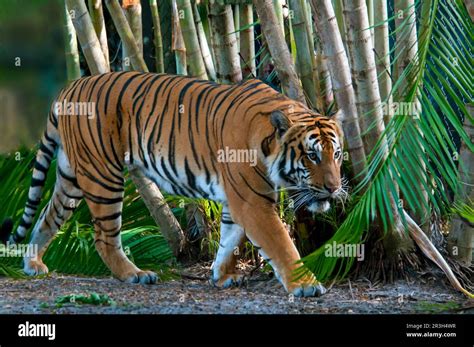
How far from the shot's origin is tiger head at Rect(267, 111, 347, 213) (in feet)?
18.7

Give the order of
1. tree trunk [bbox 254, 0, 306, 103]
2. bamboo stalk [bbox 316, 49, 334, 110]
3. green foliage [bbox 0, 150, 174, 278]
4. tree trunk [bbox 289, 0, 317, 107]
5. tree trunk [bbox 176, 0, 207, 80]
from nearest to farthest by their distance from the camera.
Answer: tree trunk [bbox 254, 0, 306, 103] → tree trunk [bbox 289, 0, 317, 107] → bamboo stalk [bbox 316, 49, 334, 110] → tree trunk [bbox 176, 0, 207, 80] → green foliage [bbox 0, 150, 174, 278]

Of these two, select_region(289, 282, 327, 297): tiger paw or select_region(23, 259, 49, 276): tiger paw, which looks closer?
select_region(289, 282, 327, 297): tiger paw

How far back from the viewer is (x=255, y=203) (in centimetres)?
592

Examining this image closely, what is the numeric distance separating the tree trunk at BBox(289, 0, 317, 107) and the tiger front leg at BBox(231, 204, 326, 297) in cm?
108

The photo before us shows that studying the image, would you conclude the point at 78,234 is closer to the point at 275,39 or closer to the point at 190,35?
the point at 190,35

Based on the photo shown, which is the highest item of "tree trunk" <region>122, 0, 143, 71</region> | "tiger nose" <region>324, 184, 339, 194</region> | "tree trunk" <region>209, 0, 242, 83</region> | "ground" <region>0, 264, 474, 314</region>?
"tree trunk" <region>122, 0, 143, 71</region>

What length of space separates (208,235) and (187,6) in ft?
5.77

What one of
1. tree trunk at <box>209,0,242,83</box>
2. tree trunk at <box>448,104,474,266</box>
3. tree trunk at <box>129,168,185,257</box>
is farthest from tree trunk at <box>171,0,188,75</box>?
tree trunk at <box>448,104,474,266</box>

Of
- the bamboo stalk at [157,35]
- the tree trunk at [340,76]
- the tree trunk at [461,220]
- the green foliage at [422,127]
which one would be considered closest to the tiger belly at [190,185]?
the tree trunk at [340,76]

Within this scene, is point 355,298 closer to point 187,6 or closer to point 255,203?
point 255,203

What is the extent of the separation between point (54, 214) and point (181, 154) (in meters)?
1.09

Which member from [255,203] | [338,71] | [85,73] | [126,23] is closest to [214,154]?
[255,203]

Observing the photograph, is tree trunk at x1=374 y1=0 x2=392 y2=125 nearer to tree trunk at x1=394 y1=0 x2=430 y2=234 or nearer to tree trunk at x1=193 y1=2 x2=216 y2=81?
tree trunk at x1=394 y1=0 x2=430 y2=234

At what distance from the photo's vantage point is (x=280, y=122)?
19.1 feet
